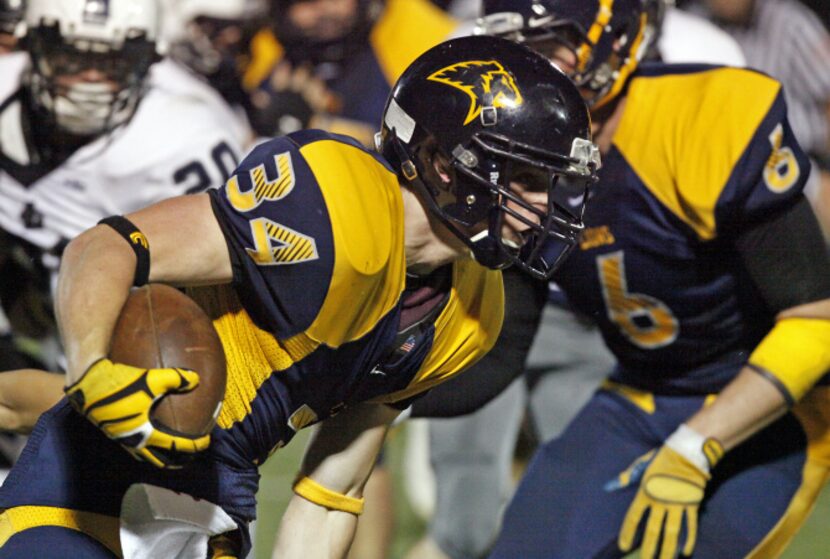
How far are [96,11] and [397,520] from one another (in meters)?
1.98

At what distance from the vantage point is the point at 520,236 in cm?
270

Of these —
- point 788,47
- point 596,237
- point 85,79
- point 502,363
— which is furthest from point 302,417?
point 788,47

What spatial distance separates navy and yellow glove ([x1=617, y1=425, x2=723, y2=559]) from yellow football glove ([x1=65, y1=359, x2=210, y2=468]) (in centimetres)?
135

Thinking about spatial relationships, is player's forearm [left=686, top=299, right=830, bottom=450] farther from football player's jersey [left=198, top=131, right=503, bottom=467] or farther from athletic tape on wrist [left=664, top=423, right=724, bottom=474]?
football player's jersey [left=198, top=131, right=503, bottom=467]

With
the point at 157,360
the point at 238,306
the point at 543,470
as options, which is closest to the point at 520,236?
the point at 238,306

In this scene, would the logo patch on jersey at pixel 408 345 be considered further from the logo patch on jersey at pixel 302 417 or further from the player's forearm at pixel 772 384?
the player's forearm at pixel 772 384

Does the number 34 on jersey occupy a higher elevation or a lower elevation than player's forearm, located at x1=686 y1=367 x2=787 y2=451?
higher

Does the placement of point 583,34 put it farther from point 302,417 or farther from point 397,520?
point 397,520

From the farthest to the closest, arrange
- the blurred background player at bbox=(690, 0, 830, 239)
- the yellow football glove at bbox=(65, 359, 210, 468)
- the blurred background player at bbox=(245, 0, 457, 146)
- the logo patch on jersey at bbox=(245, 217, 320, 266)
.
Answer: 1. the blurred background player at bbox=(690, 0, 830, 239)
2. the blurred background player at bbox=(245, 0, 457, 146)
3. the logo patch on jersey at bbox=(245, 217, 320, 266)
4. the yellow football glove at bbox=(65, 359, 210, 468)

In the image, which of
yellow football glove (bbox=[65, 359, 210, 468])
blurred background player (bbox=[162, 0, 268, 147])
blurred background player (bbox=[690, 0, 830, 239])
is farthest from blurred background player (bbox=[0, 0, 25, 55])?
blurred background player (bbox=[690, 0, 830, 239])

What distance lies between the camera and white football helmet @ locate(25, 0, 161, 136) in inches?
160

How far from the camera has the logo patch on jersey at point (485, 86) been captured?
2.61m

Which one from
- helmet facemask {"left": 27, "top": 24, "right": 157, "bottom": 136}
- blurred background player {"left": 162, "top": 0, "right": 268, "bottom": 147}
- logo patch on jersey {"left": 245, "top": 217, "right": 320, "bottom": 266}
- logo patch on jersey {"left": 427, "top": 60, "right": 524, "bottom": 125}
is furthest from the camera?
blurred background player {"left": 162, "top": 0, "right": 268, "bottom": 147}

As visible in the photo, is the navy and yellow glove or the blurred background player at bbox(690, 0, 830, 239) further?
the blurred background player at bbox(690, 0, 830, 239)
